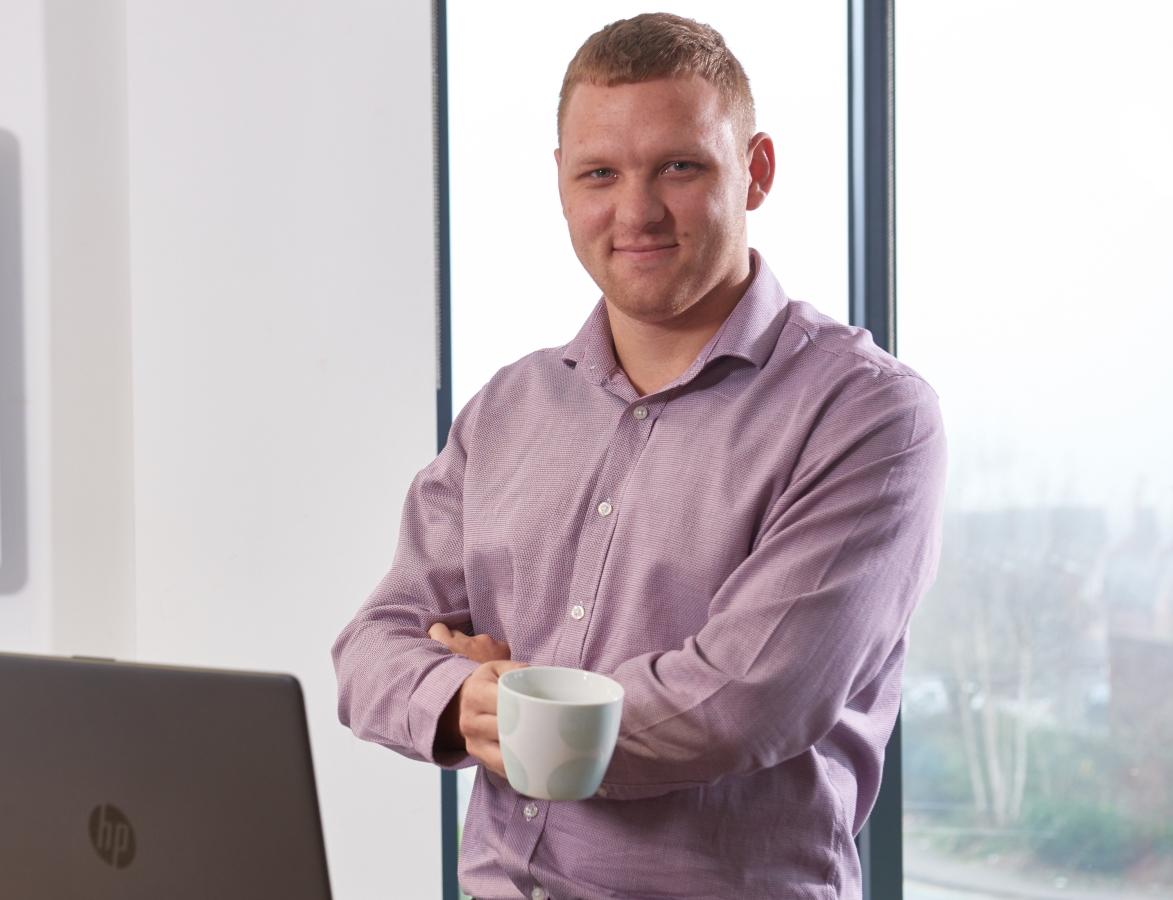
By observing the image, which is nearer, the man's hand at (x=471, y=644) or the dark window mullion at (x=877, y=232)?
the man's hand at (x=471, y=644)

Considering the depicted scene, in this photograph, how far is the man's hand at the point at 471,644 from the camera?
1353 millimetres

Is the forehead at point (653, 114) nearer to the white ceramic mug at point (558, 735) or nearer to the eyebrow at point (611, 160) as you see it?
the eyebrow at point (611, 160)

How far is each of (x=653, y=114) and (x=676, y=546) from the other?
507mm

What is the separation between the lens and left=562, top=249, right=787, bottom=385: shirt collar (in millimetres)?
1359

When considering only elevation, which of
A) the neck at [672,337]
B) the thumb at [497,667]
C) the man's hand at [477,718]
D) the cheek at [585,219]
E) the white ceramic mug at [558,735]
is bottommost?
the man's hand at [477,718]

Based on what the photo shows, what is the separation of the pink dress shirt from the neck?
3 centimetres

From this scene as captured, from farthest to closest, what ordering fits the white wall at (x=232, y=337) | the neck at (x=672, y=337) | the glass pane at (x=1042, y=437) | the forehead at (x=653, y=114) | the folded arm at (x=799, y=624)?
the white wall at (x=232, y=337) → the glass pane at (x=1042, y=437) → the neck at (x=672, y=337) → the forehead at (x=653, y=114) → the folded arm at (x=799, y=624)

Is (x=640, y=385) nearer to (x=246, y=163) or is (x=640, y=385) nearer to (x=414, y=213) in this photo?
(x=414, y=213)

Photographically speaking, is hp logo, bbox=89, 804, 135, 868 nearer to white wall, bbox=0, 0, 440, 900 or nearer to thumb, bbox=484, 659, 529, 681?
thumb, bbox=484, 659, 529, 681

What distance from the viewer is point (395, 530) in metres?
2.30

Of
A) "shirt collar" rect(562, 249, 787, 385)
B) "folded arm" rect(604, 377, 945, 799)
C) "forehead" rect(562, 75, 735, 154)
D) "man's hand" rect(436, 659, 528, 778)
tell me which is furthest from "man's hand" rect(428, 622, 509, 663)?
"forehead" rect(562, 75, 735, 154)

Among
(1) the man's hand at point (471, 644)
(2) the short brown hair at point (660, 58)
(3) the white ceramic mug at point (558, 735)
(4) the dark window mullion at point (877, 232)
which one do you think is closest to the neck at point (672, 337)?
(2) the short brown hair at point (660, 58)

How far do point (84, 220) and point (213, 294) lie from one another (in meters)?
0.31

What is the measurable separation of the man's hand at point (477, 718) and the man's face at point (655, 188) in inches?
19.3
